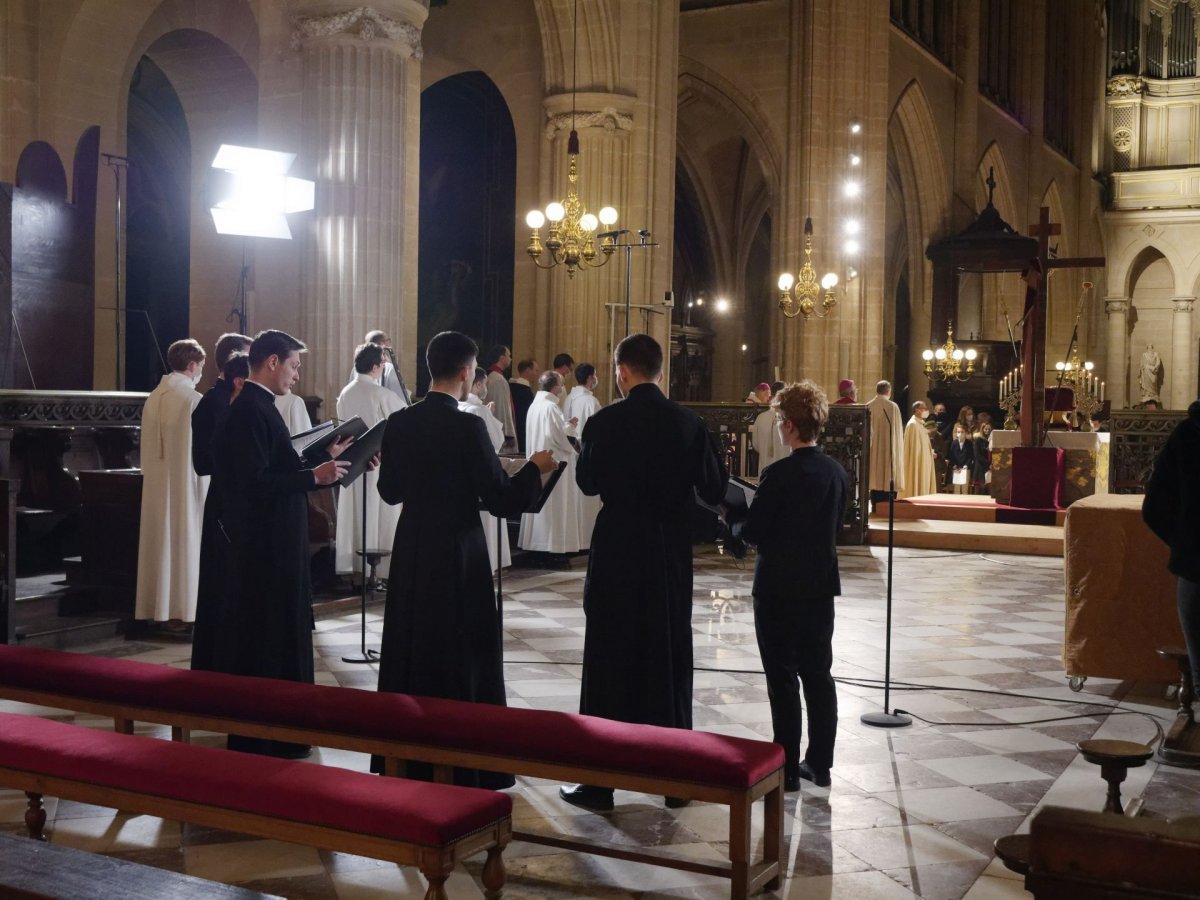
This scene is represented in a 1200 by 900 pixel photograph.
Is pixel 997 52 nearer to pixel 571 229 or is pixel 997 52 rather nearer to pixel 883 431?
pixel 883 431

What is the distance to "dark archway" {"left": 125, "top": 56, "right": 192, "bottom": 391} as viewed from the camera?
66.9ft

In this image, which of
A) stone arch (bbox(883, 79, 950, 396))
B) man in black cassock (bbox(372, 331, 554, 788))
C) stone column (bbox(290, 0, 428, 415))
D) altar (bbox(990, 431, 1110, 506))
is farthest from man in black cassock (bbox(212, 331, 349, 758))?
stone arch (bbox(883, 79, 950, 396))

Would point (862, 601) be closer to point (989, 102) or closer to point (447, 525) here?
point (447, 525)

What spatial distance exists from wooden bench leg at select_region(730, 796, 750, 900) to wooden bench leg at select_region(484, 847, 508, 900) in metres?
0.63

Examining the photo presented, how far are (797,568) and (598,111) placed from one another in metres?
11.1

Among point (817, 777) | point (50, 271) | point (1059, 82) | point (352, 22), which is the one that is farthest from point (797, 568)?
point (1059, 82)

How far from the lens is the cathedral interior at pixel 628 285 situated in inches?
177

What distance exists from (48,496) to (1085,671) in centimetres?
664

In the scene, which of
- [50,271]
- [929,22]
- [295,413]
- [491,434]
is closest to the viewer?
[295,413]

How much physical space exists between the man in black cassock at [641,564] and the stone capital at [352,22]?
21.9ft

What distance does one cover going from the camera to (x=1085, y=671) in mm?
6434

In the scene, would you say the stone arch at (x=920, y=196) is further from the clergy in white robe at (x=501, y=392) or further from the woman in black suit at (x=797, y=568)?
the woman in black suit at (x=797, y=568)

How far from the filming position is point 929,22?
25.9 meters

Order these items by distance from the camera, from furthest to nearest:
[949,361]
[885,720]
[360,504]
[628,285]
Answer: [949,361] < [628,285] < [360,504] < [885,720]
